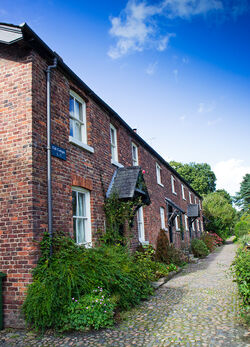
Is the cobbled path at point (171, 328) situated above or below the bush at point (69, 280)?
below

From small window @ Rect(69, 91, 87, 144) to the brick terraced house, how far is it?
3 cm

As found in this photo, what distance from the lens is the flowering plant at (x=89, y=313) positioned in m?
4.71

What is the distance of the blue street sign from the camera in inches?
244

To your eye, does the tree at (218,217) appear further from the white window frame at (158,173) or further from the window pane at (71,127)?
the window pane at (71,127)

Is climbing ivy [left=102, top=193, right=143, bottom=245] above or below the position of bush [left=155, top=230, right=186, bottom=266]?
above

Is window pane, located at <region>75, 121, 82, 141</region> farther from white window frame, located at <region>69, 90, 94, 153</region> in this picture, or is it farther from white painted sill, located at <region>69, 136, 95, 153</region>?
white painted sill, located at <region>69, 136, 95, 153</region>

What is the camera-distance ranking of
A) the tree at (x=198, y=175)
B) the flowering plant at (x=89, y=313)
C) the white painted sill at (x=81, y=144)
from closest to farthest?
the flowering plant at (x=89, y=313) < the white painted sill at (x=81, y=144) < the tree at (x=198, y=175)

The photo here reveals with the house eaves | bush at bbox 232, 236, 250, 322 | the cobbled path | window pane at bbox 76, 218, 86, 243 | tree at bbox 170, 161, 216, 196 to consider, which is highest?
tree at bbox 170, 161, 216, 196

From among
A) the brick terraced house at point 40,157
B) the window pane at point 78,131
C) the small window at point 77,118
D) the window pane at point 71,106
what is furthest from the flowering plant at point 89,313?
the window pane at point 71,106

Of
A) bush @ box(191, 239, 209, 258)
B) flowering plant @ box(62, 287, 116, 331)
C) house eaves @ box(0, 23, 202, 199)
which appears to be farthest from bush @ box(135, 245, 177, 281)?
bush @ box(191, 239, 209, 258)

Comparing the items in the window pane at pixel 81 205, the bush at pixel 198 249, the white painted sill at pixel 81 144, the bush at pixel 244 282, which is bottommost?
the bush at pixel 198 249

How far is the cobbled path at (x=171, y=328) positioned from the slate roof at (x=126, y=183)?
310 cm

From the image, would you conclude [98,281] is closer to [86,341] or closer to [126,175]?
[86,341]

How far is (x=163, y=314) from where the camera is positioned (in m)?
5.57
